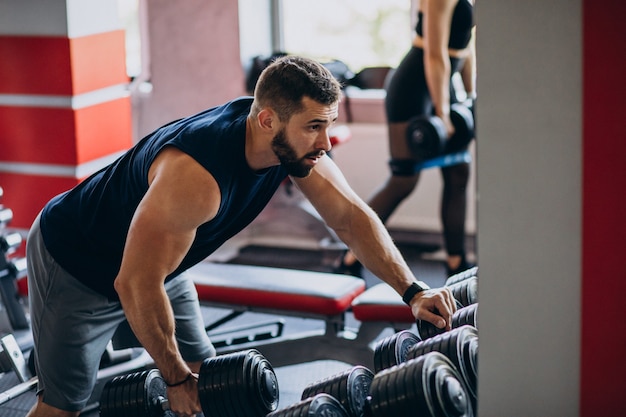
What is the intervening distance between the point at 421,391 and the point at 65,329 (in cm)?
86

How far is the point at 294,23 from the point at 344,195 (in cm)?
302

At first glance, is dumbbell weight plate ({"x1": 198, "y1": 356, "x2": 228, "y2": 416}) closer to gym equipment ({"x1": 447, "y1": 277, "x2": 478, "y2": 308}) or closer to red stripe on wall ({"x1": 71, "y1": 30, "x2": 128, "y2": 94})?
gym equipment ({"x1": 447, "y1": 277, "x2": 478, "y2": 308})

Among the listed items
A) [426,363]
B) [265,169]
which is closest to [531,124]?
[426,363]

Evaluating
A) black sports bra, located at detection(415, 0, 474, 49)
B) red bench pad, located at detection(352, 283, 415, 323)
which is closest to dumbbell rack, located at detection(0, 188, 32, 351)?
red bench pad, located at detection(352, 283, 415, 323)

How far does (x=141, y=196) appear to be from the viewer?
188 centimetres

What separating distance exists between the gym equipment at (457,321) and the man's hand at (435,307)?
0.06ft

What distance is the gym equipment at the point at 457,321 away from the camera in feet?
6.33

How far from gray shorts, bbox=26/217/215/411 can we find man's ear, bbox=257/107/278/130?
0.58m

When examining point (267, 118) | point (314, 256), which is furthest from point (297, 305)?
point (314, 256)

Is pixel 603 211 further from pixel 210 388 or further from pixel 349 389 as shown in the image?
pixel 210 388

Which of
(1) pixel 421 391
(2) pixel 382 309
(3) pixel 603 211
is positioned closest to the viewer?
(3) pixel 603 211

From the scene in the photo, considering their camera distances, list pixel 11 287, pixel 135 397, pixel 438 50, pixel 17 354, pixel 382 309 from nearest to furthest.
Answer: pixel 135 397 < pixel 17 354 < pixel 382 309 < pixel 11 287 < pixel 438 50

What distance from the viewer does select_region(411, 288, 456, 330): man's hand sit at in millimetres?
1925

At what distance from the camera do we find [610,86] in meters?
1.21
